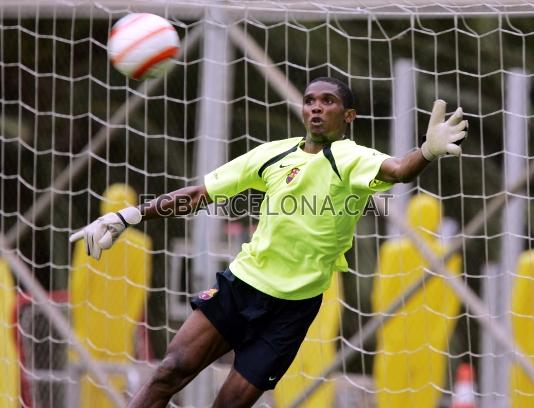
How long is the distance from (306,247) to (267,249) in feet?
0.56

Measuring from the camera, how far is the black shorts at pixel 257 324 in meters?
4.86

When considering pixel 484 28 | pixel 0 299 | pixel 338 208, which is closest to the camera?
pixel 338 208

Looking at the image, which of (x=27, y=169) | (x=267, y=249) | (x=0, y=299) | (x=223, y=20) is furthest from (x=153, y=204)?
(x=27, y=169)

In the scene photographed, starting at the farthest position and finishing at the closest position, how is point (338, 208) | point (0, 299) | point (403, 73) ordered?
1. point (0, 299)
2. point (403, 73)
3. point (338, 208)

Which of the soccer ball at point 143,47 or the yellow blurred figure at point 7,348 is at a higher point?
the soccer ball at point 143,47

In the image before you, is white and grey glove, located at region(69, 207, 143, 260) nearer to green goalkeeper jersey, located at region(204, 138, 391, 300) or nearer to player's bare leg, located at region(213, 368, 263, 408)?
green goalkeeper jersey, located at region(204, 138, 391, 300)

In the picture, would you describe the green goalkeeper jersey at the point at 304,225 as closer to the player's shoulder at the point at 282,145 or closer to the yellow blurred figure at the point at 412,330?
the player's shoulder at the point at 282,145

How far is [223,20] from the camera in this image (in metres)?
6.58

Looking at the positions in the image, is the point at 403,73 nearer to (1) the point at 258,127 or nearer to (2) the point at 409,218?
(2) the point at 409,218

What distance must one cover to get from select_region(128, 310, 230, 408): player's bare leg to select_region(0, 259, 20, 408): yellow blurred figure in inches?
95.2

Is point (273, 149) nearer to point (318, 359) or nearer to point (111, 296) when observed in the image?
point (318, 359)

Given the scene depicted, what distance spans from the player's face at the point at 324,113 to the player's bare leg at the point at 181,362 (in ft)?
3.11

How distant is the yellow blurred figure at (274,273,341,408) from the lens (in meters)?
6.66

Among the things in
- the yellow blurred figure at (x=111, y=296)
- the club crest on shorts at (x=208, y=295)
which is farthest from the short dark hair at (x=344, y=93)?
the yellow blurred figure at (x=111, y=296)
